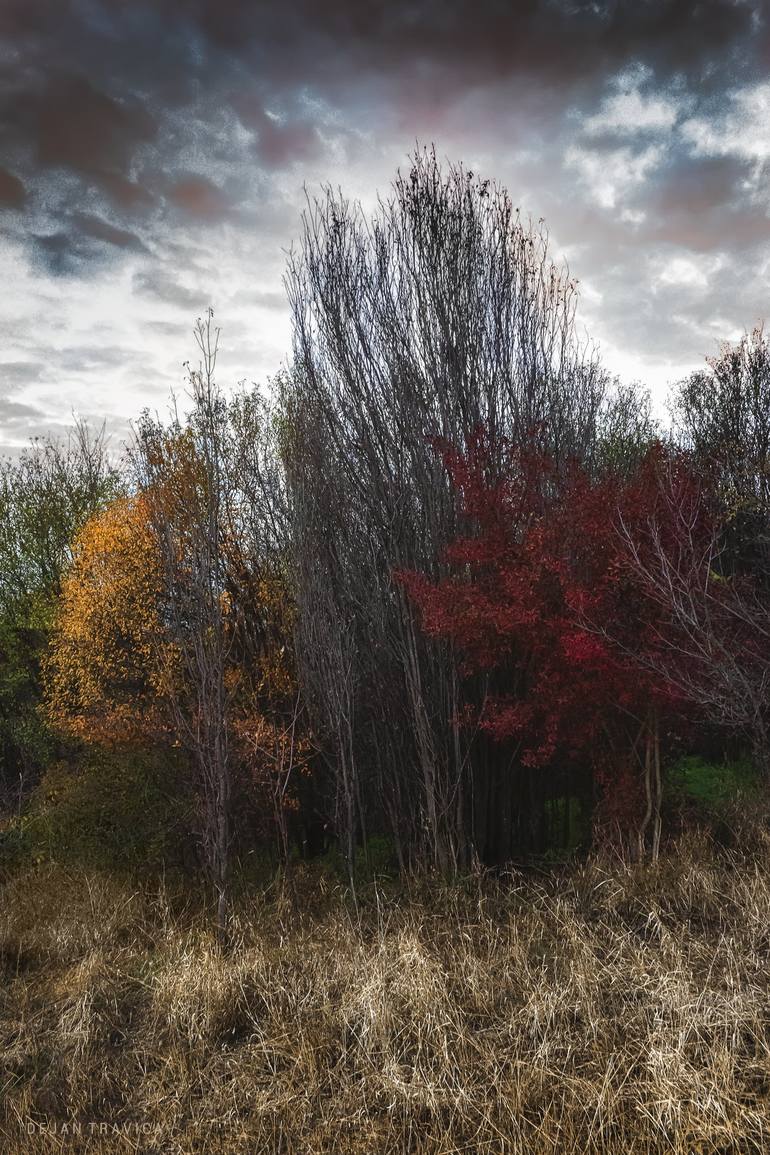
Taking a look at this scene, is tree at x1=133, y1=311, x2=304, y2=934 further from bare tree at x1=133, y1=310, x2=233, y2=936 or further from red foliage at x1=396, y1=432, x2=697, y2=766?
red foliage at x1=396, y1=432, x2=697, y2=766

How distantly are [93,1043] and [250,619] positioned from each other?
6552 mm

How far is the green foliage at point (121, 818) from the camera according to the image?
9719 millimetres

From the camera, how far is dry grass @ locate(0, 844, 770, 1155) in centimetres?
350

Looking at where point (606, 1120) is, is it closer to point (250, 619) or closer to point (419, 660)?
point (419, 660)

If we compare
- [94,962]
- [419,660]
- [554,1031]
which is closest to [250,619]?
[419,660]

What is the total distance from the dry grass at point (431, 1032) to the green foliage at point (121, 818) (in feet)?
10.4

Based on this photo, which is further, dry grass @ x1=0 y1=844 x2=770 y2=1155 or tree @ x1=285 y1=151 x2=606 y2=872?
tree @ x1=285 y1=151 x2=606 y2=872

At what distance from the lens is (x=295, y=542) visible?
945 centimetres

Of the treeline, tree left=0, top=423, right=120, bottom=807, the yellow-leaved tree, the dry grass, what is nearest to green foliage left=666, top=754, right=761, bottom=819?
the treeline

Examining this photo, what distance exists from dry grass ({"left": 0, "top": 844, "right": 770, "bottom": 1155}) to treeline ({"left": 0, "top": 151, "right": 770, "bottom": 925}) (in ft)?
4.55

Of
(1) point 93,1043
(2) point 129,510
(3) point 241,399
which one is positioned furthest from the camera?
(3) point 241,399

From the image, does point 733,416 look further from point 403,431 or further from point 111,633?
point 111,633

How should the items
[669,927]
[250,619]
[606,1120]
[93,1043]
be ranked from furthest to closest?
[250,619]
[669,927]
[93,1043]
[606,1120]

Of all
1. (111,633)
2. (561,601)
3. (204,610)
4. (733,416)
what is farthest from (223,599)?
(733,416)
